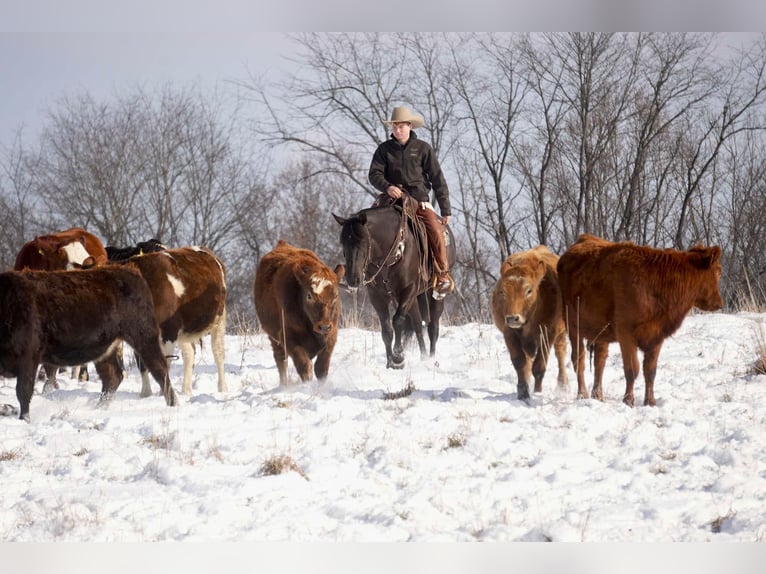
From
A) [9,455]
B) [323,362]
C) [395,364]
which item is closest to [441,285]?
[395,364]

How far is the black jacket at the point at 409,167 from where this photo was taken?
9070 mm

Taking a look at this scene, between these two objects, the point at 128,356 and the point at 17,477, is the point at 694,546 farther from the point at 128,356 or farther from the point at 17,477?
the point at 128,356

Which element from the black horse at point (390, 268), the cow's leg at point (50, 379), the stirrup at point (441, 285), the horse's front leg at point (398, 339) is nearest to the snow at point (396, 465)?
the cow's leg at point (50, 379)

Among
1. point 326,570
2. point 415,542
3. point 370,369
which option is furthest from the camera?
point 370,369

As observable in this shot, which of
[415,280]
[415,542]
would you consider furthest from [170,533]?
[415,280]

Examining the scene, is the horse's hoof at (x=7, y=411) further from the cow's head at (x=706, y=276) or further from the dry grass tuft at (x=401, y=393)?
the cow's head at (x=706, y=276)

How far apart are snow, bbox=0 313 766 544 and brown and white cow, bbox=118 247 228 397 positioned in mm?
579

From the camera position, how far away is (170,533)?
4145 millimetres

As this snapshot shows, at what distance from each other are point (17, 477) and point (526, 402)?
3320 millimetres

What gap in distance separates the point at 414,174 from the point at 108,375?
12.8ft

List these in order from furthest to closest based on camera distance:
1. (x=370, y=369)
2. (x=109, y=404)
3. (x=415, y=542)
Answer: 1. (x=370, y=369)
2. (x=109, y=404)
3. (x=415, y=542)

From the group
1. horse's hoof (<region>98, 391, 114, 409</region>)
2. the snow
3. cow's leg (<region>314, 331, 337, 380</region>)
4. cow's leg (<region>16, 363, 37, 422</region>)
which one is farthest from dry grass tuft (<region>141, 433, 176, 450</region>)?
cow's leg (<region>314, 331, 337, 380</region>)

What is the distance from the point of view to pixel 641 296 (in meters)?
5.80

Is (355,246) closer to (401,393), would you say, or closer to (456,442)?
(401,393)
